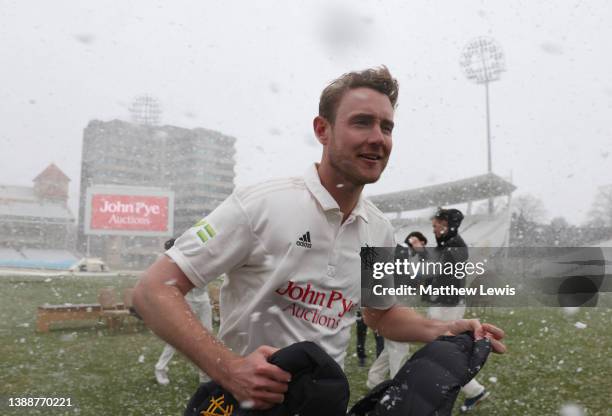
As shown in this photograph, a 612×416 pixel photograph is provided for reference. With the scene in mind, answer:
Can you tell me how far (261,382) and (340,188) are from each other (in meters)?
0.78

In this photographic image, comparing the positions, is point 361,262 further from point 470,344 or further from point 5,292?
point 5,292

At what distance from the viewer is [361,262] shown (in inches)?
68.2

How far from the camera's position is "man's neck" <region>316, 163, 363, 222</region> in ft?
5.35

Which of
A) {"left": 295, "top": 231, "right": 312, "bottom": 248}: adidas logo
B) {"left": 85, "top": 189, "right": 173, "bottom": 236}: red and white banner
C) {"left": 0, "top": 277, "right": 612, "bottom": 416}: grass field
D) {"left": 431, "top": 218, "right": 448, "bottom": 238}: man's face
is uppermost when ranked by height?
{"left": 85, "top": 189, "right": 173, "bottom": 236}: red and white banner

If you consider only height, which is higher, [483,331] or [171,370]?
[483,331]

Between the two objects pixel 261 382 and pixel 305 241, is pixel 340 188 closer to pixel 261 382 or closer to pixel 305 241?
pixel 305 241

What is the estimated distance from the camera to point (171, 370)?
651cm

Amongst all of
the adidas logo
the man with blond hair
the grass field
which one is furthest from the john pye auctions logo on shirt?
the grass field

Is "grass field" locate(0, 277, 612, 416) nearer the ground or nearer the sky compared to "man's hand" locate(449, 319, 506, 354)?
nearer the ground

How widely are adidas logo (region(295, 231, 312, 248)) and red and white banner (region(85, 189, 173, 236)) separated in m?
46.7

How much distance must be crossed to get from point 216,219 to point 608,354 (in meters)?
7.26

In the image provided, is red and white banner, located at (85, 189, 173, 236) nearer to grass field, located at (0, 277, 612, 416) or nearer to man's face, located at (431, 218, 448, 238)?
grass field, located at (0, 277, 612, 416)

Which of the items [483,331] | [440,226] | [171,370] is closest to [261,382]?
[483,331]

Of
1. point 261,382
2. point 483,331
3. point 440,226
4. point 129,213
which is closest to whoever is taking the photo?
point 261,382
